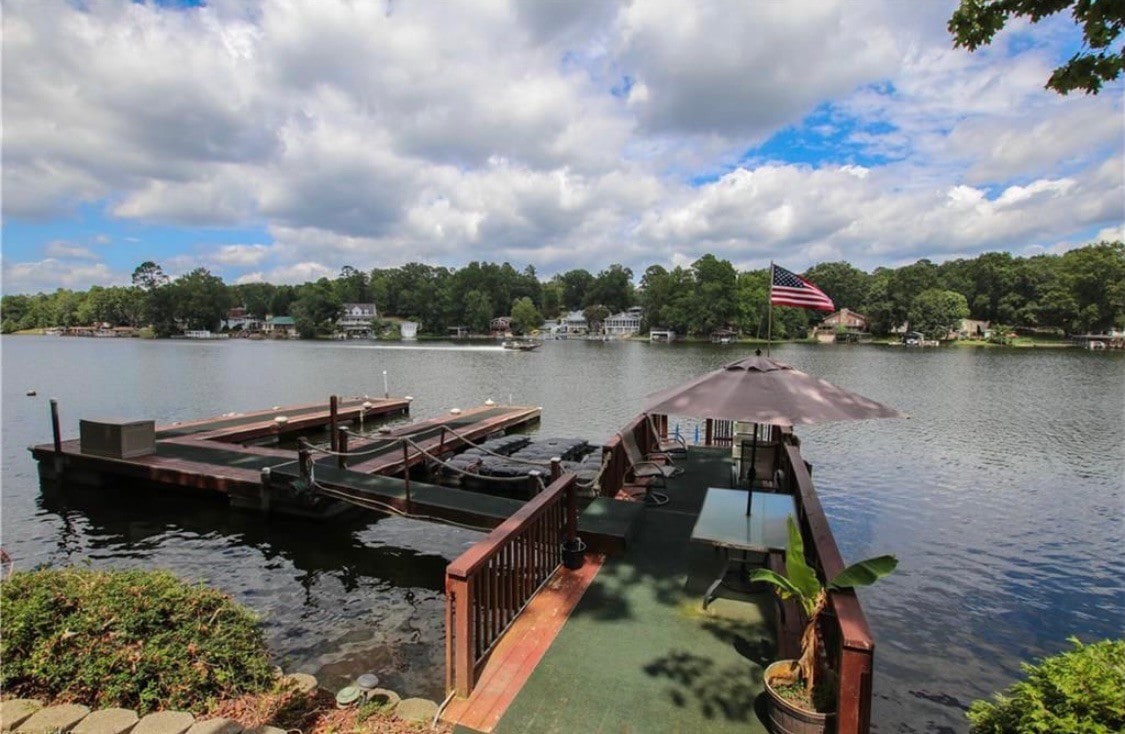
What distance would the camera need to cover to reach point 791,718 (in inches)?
120

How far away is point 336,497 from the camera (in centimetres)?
892

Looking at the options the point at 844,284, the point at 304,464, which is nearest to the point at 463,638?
the point at 304,464

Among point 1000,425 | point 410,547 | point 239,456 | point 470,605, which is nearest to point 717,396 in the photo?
point 470,605

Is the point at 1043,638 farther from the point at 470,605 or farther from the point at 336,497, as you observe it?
the point at 336,497

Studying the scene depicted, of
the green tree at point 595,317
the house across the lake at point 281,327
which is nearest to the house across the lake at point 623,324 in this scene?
the green tree at point 595,317

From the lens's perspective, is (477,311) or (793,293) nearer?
(793,293)

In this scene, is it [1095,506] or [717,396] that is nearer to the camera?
[717,396]

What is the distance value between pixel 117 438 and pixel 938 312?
96.7 m

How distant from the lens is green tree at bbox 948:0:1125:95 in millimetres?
3623

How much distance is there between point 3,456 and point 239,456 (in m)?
8.62

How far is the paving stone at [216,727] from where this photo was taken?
9.68 ft

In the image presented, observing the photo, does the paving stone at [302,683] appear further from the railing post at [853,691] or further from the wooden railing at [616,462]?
the wooden railing at [616,462]

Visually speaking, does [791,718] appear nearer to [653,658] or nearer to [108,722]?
[653,658]

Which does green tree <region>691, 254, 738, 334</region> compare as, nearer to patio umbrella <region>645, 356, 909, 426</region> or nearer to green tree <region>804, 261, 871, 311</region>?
green tree <region>804, 261, 871, 311</region>
